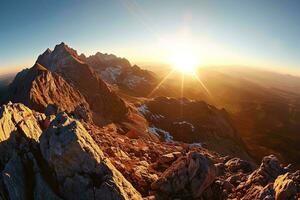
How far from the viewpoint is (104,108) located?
112688 millimetres

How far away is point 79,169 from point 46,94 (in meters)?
56.9

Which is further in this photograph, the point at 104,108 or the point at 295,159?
the point at 295,159

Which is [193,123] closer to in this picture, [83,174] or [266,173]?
[266,173]

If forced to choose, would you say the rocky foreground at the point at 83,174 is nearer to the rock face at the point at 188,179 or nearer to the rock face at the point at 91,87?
the rock face at the point at 188,179

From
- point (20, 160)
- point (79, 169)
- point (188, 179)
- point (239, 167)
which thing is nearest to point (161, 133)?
point (239, 167)

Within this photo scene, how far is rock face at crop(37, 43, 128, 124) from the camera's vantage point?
110512mm

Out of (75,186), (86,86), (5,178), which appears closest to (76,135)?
(75,186)

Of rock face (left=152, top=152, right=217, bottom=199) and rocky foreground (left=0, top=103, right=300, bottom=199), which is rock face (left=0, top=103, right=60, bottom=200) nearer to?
rocky foreground (left=0, top=103, right=300, bottom=199)

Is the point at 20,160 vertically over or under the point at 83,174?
over

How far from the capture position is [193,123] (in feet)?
464

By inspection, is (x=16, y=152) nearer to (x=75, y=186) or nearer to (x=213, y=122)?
(x=75, y=186)

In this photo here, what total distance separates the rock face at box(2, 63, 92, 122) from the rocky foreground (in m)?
34.7

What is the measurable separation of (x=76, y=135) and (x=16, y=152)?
6280 millimetres

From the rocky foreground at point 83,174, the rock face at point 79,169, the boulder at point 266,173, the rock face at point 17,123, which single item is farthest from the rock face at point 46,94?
the boulder at point 266,173
